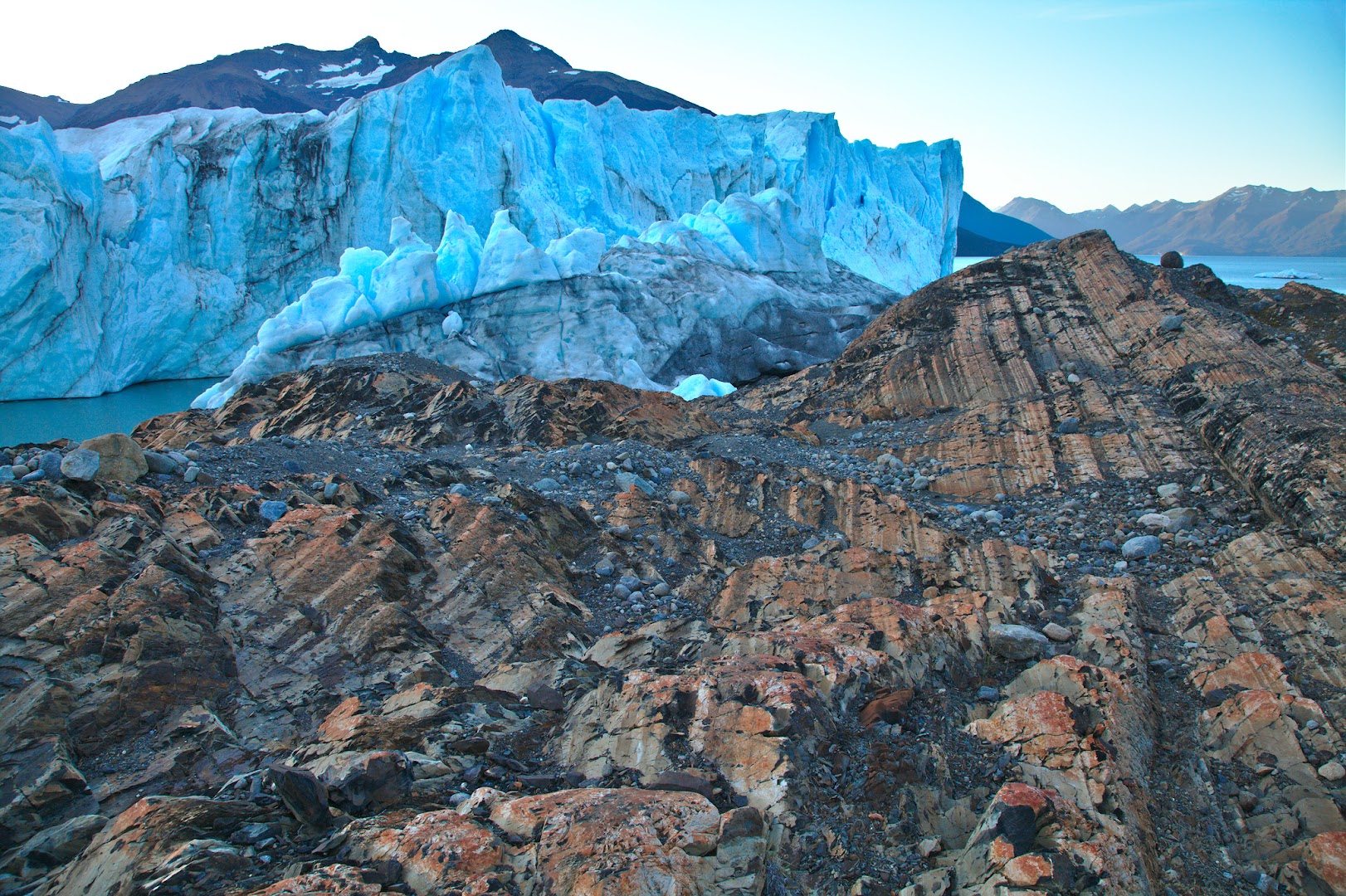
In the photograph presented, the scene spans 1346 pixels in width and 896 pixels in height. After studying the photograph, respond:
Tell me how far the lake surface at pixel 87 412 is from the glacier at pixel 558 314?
287 centimetres

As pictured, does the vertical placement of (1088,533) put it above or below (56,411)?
above

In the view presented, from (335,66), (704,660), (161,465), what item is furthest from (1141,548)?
(335,66)

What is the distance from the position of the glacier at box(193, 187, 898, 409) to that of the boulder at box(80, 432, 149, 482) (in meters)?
12.7

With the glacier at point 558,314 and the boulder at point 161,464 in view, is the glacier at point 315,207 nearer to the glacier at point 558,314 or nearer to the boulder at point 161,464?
the glacier at point 558,314

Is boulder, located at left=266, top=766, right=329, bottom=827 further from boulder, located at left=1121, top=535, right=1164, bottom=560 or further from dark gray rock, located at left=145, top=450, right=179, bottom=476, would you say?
boulder, located at left=1121, top=535, right=1164, bottom=560

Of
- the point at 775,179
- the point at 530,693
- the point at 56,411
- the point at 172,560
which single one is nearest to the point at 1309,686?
the point at 530,693

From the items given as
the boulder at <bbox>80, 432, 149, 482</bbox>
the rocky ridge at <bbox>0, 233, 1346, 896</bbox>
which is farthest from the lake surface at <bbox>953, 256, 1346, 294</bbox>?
the boulder at <bbox>80, 432, 149, 482</bbox>

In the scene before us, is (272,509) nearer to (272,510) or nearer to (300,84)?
(272,510)

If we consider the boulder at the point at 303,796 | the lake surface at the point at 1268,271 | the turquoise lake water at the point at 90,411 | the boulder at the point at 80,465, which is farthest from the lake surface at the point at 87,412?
the lake surface at the point at 1268,271

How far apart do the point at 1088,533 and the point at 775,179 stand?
3023cm

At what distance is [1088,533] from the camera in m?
6.46

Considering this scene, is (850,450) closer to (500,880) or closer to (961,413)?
(961,413)

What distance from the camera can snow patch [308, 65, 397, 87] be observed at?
55.9 meters

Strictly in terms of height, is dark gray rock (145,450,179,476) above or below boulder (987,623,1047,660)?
below
